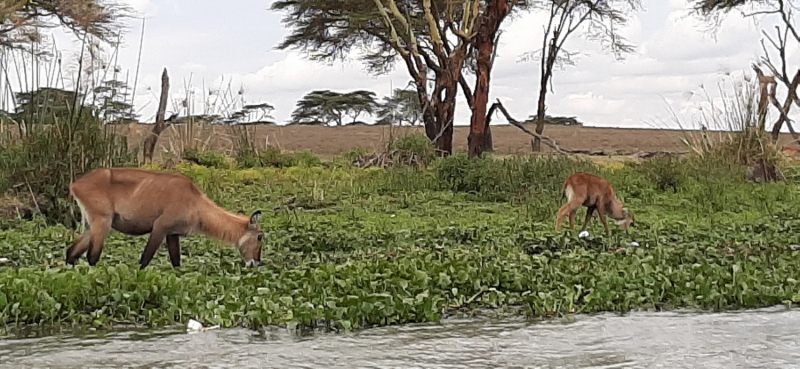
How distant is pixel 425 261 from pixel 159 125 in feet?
33.2

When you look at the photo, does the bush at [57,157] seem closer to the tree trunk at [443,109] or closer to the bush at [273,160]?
the bush at [273,160]

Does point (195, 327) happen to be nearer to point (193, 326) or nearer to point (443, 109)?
point (193, 326)

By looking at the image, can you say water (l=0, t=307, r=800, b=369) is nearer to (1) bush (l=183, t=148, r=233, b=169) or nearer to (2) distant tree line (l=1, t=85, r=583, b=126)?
(2) distant tree line (l=1, t=85, r=583, b=126)

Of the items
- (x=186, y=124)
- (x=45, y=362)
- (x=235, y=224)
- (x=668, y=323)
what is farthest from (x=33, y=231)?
(x=186, y=124)

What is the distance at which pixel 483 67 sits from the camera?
17.5m

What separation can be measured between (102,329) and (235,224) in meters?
2.28

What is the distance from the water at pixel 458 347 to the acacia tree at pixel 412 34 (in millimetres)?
12761

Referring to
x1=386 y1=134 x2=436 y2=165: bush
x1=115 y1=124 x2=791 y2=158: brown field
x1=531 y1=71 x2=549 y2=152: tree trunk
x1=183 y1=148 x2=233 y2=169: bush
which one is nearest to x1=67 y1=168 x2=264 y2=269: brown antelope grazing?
x1=183 y1=148 x2=233 y2=169: bush

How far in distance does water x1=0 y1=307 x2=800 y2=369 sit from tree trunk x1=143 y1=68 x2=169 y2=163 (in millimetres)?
10589

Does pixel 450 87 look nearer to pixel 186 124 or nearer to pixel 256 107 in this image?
pixel 256 107

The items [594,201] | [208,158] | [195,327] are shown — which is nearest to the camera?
[195,327]

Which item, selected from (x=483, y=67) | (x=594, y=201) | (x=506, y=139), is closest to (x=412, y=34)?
(x=483, y=67)

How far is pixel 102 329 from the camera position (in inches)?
165

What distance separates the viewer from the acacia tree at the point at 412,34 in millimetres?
17594
